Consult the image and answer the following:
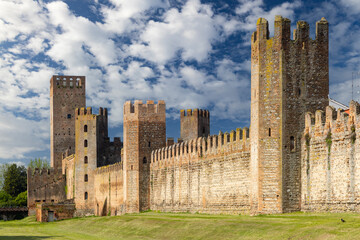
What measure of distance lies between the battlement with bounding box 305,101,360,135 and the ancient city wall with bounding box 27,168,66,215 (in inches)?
2279

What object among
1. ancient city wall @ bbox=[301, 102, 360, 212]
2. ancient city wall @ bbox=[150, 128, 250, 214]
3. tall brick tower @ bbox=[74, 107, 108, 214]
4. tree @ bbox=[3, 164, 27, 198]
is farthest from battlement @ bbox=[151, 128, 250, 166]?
tree @ bbox=[3, 164, 27, 198]

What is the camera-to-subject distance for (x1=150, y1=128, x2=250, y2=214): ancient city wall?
34.4 m

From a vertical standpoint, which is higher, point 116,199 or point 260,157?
point 260,157

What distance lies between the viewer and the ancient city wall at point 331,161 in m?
25.2

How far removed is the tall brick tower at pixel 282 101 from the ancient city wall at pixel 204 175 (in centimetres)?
365

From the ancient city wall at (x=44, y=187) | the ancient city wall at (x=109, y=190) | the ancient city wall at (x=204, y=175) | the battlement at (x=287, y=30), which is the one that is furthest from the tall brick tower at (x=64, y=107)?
the battlement at (x=287, y=30)

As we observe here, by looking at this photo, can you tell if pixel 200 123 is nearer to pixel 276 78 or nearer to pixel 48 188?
pixel 48 188

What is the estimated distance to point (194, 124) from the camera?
6694 cm

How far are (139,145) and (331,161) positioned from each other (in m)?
27.2

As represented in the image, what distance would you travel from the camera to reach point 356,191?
81.4 ft

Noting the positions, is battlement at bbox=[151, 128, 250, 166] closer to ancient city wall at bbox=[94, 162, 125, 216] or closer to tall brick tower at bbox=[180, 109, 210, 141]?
ancient city wall at bbox=[94, 162, 125, 216]

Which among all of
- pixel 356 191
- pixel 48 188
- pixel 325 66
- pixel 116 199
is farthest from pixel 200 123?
pixel 356 191

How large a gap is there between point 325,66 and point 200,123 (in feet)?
121

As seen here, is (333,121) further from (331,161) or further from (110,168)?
(110,168)
